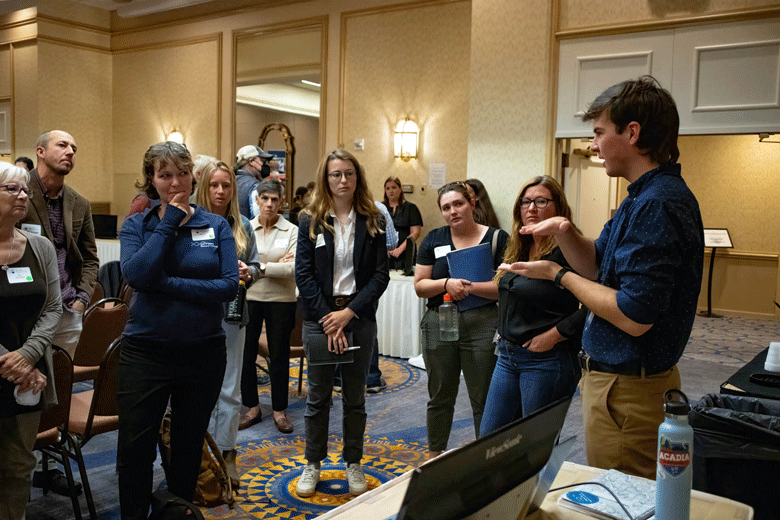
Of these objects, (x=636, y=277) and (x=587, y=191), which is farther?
(x=587, y=191)

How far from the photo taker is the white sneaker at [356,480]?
3.12 m

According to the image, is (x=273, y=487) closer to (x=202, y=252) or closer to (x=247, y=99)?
(x=202, y=252)

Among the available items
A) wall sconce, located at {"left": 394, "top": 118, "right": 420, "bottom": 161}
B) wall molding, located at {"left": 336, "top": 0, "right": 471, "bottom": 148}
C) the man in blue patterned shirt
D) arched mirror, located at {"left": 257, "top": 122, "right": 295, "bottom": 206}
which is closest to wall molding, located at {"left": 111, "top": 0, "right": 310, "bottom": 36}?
wall molding, located at {"left": 336, "top": 0, "right": 471, "bottom": 148}

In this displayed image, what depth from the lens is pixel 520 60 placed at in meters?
6.41

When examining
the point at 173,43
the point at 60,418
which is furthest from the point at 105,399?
the point at 173,43

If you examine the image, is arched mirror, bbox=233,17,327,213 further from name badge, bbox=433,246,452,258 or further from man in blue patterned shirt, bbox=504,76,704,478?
man in blue patterned shirt, bbox=504,76,704,478

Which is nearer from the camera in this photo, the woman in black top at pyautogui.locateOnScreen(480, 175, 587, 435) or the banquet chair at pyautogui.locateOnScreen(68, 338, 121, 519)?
the woman in black top at pyautogui.locateOnScreen(480, 175, 587, 435)

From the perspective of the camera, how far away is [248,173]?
520cm

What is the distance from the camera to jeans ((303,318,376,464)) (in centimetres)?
308

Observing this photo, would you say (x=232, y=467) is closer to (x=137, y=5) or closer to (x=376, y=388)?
(x=376, y=388)

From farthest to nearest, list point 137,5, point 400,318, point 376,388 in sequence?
point 137,5 → point 400,318 → point 376,388

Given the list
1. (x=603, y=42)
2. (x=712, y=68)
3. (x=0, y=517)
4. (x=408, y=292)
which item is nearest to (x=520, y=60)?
(x=603, y=42)

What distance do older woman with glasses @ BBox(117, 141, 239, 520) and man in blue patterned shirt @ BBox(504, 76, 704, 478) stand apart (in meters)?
1.21

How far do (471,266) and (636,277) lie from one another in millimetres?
1568
